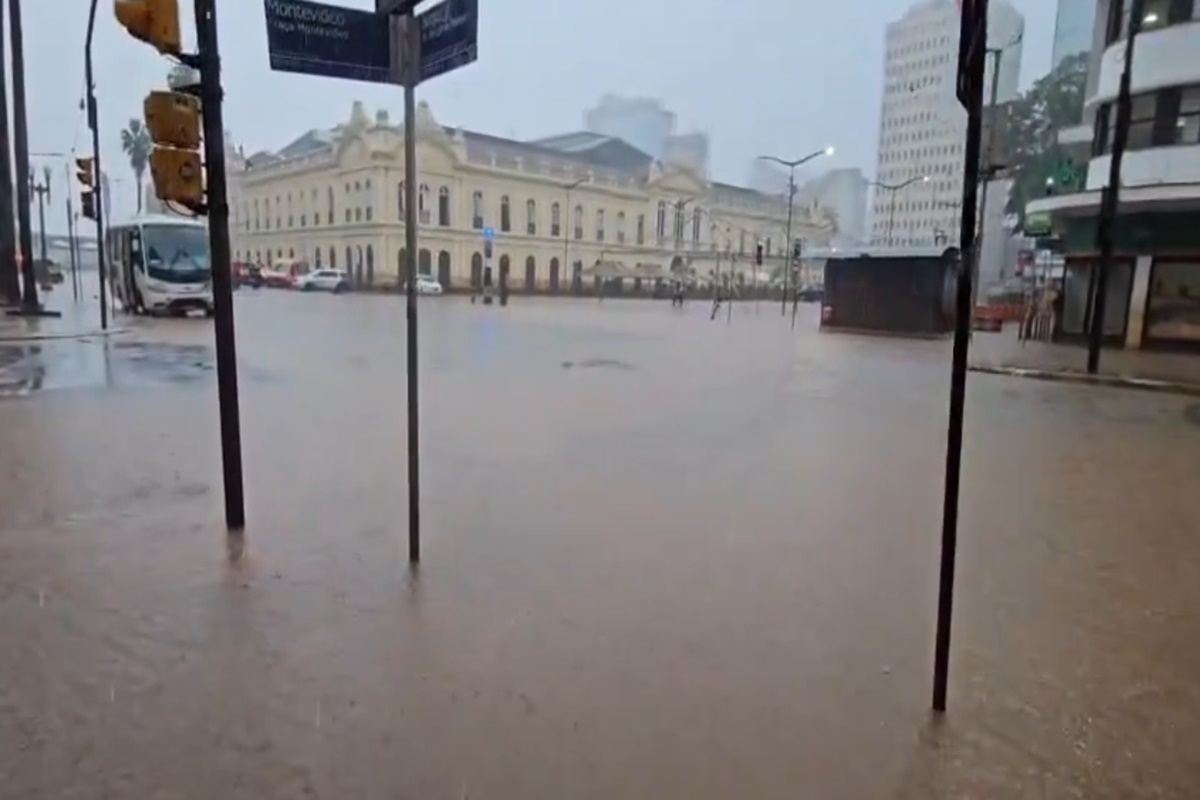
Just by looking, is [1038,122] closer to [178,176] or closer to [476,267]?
[476,267]

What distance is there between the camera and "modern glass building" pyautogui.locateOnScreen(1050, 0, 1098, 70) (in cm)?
3844

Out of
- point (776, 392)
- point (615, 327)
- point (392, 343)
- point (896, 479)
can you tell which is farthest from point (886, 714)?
point (615, 327)

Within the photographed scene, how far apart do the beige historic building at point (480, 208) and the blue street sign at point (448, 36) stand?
184ft

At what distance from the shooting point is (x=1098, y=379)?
15.6m

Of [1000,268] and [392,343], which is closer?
[392,343]

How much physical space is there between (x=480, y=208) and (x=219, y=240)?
7036cm

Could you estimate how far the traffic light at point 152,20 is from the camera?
4652 millimetres

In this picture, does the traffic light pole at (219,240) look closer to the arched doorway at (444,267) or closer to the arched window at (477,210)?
the arched doorway at (444,267)

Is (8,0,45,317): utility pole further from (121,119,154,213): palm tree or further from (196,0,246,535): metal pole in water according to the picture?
(121,119,154,213): palm tree

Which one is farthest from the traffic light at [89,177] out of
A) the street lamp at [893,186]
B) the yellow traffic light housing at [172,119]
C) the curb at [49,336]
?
the street lamp at [893,186]

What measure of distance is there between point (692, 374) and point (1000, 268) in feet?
180

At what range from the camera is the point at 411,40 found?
14.3 ft

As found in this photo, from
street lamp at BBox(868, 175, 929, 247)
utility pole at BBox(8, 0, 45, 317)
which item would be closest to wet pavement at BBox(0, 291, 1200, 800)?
utility pole at BBox(8, 0, 45, 317)

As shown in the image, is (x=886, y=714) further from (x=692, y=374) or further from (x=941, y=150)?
(x=941, y=150)
